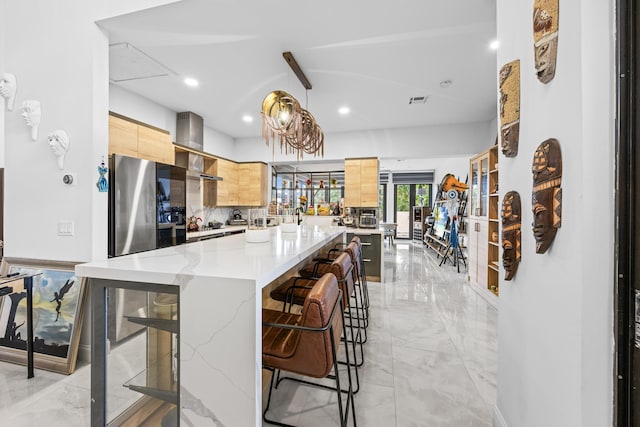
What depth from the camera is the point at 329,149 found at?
18.5 ft

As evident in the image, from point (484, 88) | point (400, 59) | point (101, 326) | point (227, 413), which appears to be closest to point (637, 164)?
point (227, 413)

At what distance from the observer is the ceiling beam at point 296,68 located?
2.83 m

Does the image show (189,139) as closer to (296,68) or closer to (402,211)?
(296,68)

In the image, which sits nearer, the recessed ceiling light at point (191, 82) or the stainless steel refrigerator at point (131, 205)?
the stainless steel refrigerator at point (131, 205)

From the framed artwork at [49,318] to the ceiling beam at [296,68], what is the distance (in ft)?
9.01

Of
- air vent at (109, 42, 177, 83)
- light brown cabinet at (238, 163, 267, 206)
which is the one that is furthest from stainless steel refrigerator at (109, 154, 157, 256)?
light brown cabinet at (238, 163, 267, 206)

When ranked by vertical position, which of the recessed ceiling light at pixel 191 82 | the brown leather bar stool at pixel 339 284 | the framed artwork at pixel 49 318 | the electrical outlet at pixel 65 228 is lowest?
the framed artwork at pixel 49 318

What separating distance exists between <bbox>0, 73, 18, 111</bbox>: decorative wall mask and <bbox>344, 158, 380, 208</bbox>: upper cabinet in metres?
4.47

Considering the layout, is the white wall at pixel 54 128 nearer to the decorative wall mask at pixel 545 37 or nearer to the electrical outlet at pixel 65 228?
the electrical outlet at pixel 65 228

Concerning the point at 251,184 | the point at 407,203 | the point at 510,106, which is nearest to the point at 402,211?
the point at 407,203

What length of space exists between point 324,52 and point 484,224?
3312 millimetres

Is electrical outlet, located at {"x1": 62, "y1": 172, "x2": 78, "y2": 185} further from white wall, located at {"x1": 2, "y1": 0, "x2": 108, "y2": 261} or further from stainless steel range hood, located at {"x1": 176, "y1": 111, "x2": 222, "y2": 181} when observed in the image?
stainless steel range hood, located at {"x1": 176, "y1": 111, "x2": 222, "y2": 181}

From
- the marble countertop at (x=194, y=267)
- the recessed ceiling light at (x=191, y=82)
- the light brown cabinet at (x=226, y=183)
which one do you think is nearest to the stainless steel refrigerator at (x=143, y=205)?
the recessed ceiling light at (x=191, y=82)

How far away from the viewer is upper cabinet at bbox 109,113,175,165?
3029 millimetres
